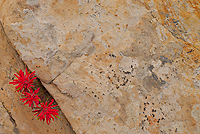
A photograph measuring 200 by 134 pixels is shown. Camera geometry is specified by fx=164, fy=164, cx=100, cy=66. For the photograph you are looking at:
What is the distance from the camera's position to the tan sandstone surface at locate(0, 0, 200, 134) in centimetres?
293

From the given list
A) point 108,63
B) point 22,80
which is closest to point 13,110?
point 22,80

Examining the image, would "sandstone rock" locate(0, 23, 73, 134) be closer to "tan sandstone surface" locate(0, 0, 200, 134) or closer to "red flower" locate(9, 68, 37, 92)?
"tan sandstone surface" locate(0, 0, 200, 134)

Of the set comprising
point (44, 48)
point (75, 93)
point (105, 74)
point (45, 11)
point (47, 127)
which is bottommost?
point (47, 127)

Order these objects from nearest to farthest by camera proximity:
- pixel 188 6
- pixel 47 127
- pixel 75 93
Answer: pixel 75 93, pixel 47 127, pixel 188 6

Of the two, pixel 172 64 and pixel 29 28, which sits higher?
pixel 29 28

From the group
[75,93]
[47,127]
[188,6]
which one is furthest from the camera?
[188,6]

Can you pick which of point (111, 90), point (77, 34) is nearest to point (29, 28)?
point (77, 34)

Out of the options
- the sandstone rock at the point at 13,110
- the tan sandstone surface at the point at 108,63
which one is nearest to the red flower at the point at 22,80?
A: the tan sandstone surface at the point at 108,63

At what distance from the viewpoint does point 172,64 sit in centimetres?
309

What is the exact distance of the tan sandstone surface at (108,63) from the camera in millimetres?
2932

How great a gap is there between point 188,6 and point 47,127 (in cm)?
385

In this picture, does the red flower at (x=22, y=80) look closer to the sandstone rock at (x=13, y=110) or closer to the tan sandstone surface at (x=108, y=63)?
the tan sandstone surface at (x=108, y=63)

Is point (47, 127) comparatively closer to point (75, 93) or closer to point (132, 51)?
point (75, 93)

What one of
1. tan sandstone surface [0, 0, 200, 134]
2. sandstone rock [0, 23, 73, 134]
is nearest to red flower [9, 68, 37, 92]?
tan sandstone surface [0, 0, 200, 134]
